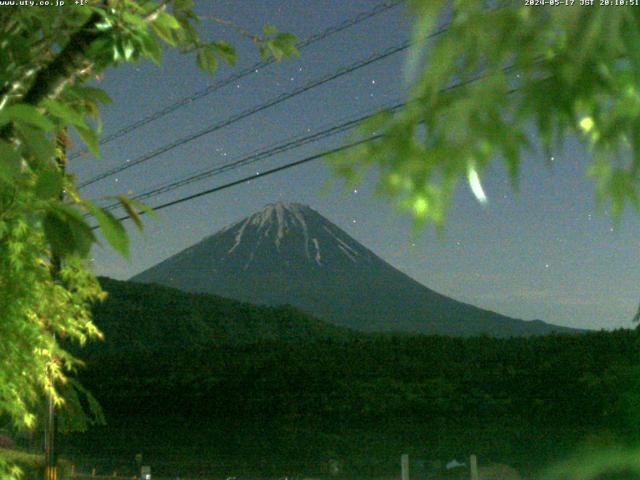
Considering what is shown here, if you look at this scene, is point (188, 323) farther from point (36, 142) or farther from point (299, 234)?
→ point (299, 234)

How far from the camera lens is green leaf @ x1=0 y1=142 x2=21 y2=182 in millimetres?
1055

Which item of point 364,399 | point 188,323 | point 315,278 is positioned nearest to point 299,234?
point 315,278

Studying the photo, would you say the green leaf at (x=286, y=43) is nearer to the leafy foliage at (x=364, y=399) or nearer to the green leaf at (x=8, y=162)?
the green leaf at (x=8, y=162)

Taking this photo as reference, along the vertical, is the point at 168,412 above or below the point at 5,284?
below

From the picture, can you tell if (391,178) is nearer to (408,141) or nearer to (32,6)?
(408,141)

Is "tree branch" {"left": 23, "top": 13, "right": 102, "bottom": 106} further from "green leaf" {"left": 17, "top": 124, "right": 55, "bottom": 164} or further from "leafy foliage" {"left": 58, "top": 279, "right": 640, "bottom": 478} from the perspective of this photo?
"leafy foliage" {"left": 58, "top": 279, "right": 640, "bottom": 478}

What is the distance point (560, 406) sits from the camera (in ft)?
48.0

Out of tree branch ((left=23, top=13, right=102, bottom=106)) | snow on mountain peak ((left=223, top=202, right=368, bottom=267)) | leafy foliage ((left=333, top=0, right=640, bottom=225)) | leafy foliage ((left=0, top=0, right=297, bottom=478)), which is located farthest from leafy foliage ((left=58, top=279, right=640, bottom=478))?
snow on mountain peak ((left=223, top=202, right=368, bottom=267))

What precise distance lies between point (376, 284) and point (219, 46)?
234ft

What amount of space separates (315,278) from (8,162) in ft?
258

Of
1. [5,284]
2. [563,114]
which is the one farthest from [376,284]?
[563,114]

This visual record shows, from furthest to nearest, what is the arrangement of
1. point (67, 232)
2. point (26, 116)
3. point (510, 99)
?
point (67, 232)
point (26, 116)
point (510, 99)

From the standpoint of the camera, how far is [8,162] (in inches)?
41.6

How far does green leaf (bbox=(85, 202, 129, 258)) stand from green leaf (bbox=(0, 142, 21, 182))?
0.13 m
